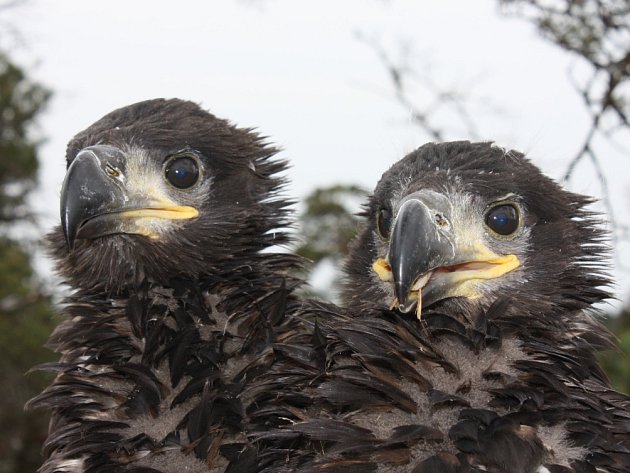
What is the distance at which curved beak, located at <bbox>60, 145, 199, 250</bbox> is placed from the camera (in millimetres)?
3379

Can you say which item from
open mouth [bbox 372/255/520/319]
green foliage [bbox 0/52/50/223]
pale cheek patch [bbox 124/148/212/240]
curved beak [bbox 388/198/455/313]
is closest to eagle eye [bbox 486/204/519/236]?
open mouth [bbox 372/255/520/319]

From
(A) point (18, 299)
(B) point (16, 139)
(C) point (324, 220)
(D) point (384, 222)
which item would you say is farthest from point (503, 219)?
(B) point (16, 139)

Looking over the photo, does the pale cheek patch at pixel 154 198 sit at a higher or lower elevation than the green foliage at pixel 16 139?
lower

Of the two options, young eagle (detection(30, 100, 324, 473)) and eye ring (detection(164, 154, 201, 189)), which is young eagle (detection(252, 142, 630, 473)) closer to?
young eagle (detection(30, 100, 324, 473))

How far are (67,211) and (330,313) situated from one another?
1252mm

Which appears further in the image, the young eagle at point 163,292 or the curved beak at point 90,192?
the curved beak at point 90,192

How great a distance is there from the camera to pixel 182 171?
148 inches

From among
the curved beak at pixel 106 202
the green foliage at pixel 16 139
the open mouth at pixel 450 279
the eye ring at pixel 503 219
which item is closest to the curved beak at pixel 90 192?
the curved beak at pixel 106 202

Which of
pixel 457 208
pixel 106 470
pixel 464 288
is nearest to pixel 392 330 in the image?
pixel 464 288

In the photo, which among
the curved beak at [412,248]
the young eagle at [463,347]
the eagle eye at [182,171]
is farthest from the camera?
the eagle eye at [182,171]

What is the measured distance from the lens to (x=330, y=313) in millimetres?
3391

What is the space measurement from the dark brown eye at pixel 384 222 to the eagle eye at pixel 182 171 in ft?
3.14

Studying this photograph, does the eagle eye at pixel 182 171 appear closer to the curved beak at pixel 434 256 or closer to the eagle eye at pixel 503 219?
the curved beak at pixel 434 256

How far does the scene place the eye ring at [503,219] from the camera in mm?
3199
